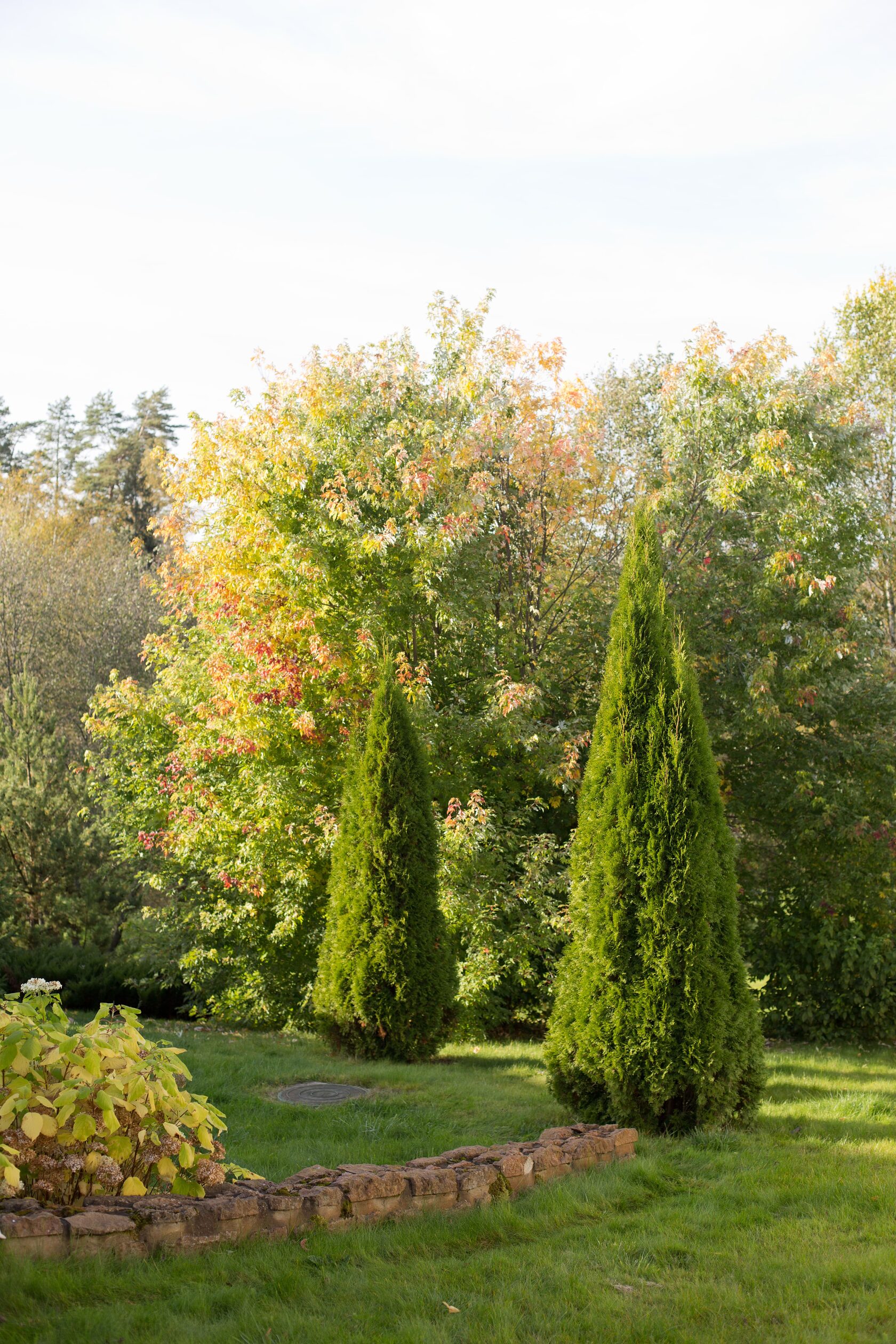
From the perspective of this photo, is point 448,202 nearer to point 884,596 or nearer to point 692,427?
point 692,427

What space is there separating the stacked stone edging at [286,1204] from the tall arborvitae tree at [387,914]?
10.6 ft

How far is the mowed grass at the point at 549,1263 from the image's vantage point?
2.78 metres

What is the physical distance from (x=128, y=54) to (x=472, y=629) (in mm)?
6411

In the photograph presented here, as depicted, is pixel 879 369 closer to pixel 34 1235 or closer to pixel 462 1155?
pixel 462 1155

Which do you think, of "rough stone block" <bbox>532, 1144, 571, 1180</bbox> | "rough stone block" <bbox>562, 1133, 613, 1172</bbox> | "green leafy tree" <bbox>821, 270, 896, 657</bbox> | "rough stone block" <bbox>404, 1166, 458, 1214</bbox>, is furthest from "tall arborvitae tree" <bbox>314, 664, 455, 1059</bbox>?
"green leafy tree" <bbox>821, 270, 896, 657</bbox>

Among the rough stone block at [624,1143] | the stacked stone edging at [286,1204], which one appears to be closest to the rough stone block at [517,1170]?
the stacked stone edging at [286,1204]

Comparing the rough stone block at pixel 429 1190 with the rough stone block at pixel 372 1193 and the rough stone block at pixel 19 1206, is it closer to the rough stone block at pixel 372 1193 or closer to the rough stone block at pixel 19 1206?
the rough stone block at pixel 372 1193

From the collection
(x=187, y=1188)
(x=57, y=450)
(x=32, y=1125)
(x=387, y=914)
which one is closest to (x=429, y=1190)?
(x=187, y=1188)

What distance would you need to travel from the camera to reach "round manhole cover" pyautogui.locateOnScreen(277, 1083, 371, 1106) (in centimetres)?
598

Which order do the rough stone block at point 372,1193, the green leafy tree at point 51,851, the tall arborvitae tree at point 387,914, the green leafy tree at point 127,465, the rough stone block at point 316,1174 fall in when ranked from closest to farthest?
1. the rough stone block at point 372,1193
2. the rough stone block at point 316,1174
3. the tall arborvitae tree at point 387,914
4. the green leafy tree at point 51,851
5. the green leafy tree at point 127,465

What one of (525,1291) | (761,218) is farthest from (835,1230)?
(761,218)

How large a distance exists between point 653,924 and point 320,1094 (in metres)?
2.61

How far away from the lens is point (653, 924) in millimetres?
5363

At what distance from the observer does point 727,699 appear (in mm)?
10469
